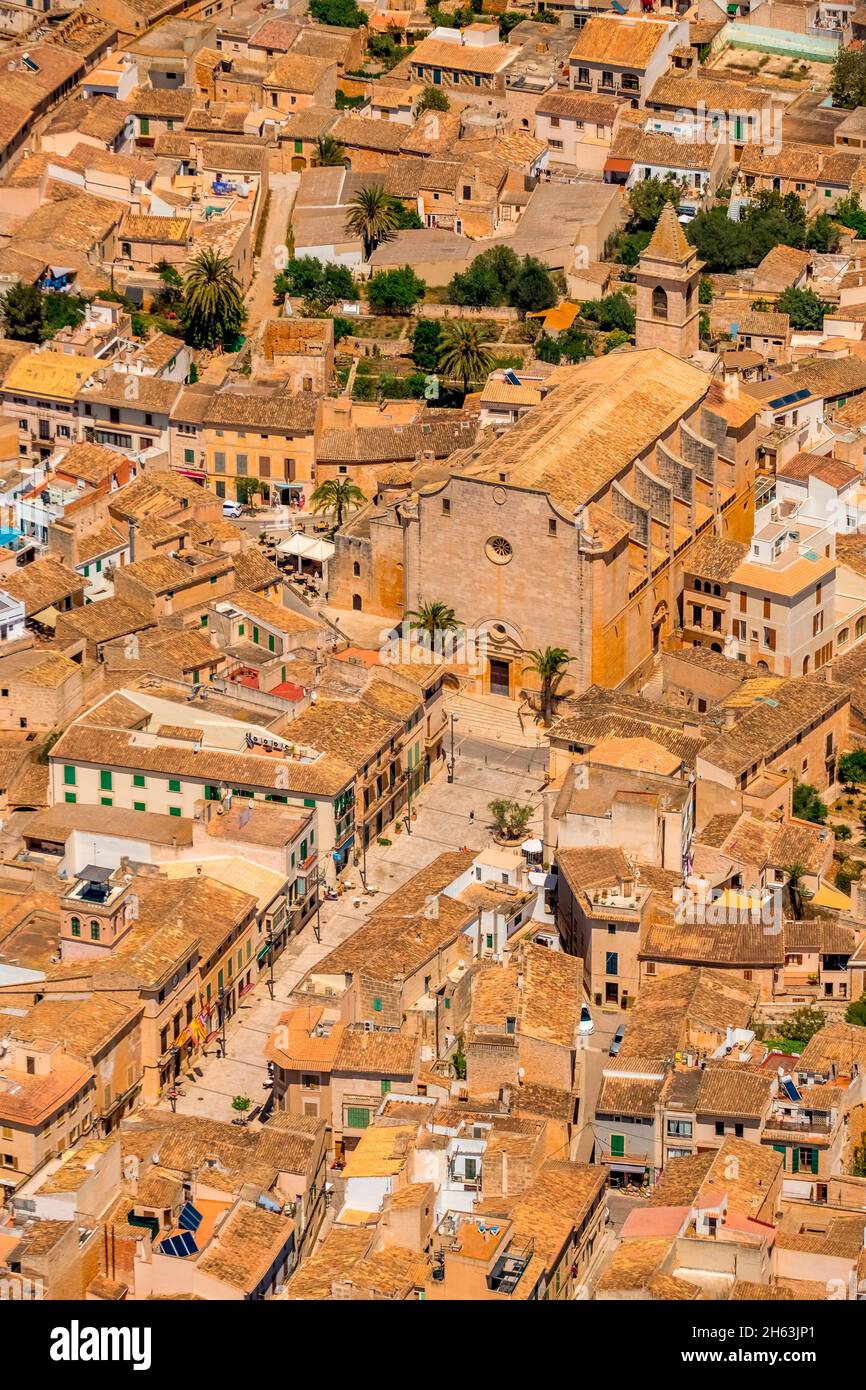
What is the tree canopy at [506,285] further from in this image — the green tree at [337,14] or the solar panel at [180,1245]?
the solar panel at [180,1245]

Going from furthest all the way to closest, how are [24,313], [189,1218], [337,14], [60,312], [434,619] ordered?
[337,14], [60,312], [24,313], [434,619], [189,1218]

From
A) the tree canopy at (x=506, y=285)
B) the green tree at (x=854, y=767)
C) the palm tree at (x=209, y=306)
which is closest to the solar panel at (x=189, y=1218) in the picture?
the green tree at (x=854, y=767)

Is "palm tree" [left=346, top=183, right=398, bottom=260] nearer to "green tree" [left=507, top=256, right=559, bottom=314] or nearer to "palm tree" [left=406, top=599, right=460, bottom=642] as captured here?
"green tree" [left=507, top=256, right=559, bottom=314]

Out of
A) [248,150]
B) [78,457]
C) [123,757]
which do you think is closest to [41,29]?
[248,150]

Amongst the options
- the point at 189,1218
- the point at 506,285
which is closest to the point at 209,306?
the point at 506,285

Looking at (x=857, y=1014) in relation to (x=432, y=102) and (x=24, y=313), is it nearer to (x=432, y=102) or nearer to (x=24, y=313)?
(x=24, y=313)

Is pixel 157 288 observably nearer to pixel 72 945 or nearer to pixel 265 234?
pixel 265 234
